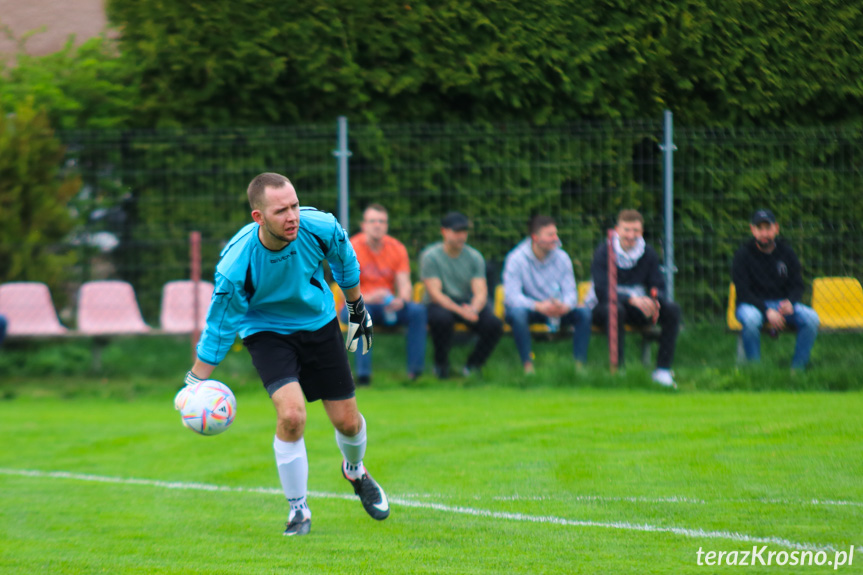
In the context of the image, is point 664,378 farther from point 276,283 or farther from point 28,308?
point 28,308

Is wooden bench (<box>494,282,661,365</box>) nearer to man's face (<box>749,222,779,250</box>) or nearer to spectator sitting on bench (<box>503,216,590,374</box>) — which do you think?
spectator sitting on bench (<box>503,216,590,374</box>)

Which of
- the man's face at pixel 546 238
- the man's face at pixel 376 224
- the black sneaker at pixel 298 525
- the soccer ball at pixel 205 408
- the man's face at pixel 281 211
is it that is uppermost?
the man's face at pixel 281 211

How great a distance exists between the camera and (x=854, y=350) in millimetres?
9859

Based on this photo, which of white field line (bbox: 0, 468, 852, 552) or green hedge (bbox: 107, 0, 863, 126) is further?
green hedge (bbox: 107, 0, 863, 126)

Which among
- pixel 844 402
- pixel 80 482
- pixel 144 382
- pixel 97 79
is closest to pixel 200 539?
pixel 80 482

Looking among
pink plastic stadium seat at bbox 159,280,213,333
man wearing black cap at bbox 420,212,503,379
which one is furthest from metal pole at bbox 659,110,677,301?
pink plastic stadium seat at bbox 159,280,213,333

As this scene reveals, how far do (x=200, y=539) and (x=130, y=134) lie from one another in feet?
23.1

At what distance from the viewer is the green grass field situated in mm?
4617

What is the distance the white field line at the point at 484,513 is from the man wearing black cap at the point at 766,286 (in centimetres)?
503

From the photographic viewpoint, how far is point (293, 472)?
5309mm

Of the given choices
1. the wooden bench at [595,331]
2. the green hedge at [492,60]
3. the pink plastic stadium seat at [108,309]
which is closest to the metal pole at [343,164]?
the green hedge at [492,60]

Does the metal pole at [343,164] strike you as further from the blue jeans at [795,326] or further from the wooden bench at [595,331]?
the blue jeans at [795,326]

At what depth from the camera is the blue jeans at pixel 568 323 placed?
1004cm

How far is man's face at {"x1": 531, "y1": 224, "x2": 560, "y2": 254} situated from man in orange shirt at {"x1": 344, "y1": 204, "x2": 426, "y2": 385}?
1.29 m
